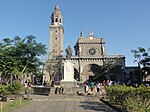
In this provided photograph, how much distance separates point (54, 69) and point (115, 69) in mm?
18000

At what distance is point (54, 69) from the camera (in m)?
65.9

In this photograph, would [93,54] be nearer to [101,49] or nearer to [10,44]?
[101,49]

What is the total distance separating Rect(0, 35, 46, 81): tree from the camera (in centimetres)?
3909

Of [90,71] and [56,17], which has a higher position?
[56,17]

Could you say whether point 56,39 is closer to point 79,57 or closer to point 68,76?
point 79,57

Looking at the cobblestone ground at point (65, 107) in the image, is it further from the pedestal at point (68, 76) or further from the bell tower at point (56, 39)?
the bell tower at point (56, 39)

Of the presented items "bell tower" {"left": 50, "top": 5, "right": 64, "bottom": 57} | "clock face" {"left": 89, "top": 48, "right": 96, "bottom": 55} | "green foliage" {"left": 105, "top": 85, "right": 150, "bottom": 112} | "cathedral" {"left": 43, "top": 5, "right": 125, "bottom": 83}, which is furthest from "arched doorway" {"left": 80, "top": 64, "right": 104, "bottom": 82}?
"green foliage" {"left": 105, "top": 85, "right": 150, "bottom": 112}

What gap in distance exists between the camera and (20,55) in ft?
136

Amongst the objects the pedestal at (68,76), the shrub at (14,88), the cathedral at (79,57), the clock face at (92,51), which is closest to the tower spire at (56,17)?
the cathedral at (79,57)

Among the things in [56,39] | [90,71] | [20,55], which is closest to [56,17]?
[56,39]

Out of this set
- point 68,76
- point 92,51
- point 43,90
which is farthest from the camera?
point 92,51

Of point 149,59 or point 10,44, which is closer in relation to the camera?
point 10,44

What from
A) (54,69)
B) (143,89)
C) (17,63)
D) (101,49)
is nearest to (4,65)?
(17,63)

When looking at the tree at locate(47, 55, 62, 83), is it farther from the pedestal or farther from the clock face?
the pedestal
